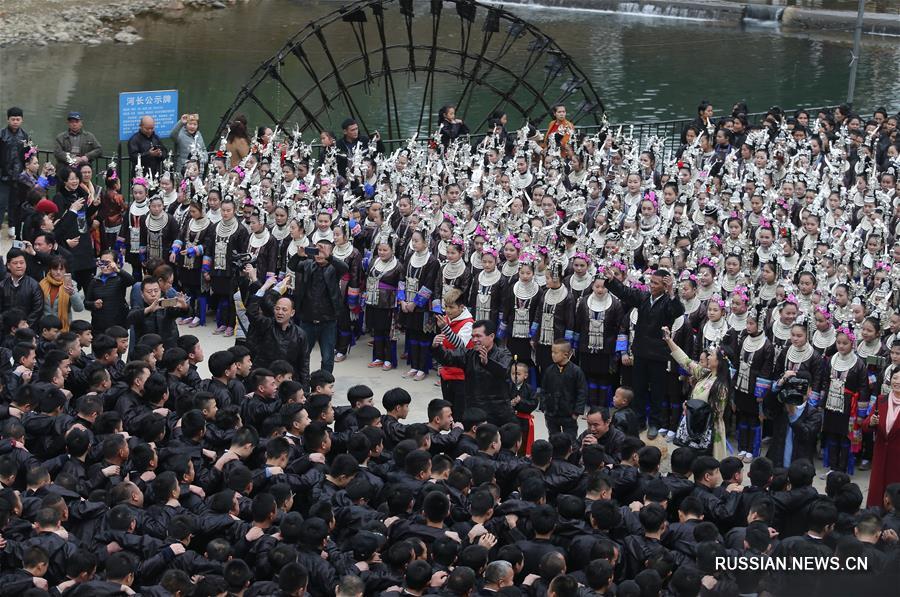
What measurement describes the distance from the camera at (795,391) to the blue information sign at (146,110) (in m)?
9.76

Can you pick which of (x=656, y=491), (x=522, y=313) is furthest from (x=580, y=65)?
(x=656, y=491)

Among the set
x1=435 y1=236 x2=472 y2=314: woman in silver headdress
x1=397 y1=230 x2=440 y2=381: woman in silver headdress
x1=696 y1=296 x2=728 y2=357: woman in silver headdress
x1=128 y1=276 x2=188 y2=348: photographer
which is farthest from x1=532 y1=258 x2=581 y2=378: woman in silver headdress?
x1=128 y1=276 x2=188 y2=348: photographer

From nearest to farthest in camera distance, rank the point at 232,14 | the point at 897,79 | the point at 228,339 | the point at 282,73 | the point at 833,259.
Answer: the point at 833,259 → the point at 228,339 → the point at 897,79 → the point at 282,73 → the point at 232,14

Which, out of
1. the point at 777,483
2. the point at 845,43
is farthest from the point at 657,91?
the point at 777,483

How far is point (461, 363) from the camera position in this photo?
468 inches

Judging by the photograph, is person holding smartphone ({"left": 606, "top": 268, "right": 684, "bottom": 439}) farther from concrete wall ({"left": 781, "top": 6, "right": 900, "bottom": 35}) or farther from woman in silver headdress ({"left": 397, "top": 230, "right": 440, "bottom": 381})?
concrete wall ({"left": 781, "top": 6, "right": 900, "bottom": 35})

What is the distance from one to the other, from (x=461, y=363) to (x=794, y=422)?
2.88 m

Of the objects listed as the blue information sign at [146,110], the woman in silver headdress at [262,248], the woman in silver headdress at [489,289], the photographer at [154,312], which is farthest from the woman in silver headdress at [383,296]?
the blue information sign at [146,110]

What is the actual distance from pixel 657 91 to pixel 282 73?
10096 mm

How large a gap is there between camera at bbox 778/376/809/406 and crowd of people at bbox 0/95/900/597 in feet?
0.13

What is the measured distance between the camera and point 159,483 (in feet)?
29.1

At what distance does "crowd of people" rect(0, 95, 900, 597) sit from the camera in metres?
8.44

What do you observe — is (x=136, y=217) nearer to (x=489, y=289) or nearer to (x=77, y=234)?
(x=77, y=234)

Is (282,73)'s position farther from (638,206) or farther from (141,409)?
(141,409)
